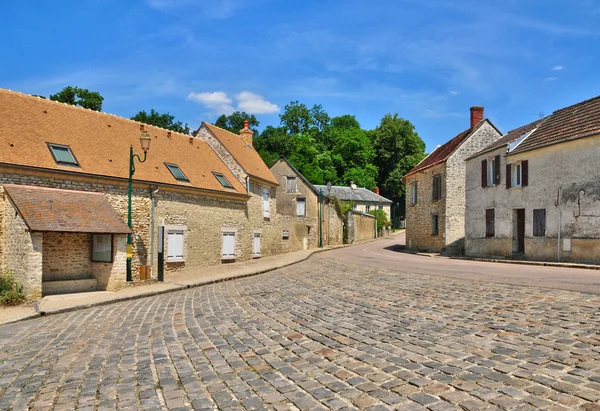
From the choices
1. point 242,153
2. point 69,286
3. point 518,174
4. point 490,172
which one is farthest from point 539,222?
point 69,286

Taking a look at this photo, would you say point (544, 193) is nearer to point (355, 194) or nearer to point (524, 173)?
point (524, 173)

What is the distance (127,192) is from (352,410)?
49.5ft

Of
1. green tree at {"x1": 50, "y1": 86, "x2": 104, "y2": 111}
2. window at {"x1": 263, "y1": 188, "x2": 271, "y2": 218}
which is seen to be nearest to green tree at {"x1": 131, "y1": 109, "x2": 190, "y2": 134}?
green tree at {"x1": 50, "y1": 86, "x2": 104, "y2": 111}

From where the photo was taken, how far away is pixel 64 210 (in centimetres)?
1414

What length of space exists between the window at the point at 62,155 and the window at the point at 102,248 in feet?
8.53

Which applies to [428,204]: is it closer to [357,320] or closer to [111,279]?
[111,279]

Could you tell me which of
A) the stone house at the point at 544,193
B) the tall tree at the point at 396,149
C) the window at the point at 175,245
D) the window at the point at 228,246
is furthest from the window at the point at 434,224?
the tall tree at the point at 396,149

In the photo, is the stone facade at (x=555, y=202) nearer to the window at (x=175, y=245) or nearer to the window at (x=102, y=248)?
the window at (x=175, y=245)

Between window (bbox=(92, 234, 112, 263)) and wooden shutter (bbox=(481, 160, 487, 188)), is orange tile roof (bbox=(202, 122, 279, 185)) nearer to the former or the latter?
window (bbox=(92, 234, 112, 263))

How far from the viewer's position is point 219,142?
26.1 meters

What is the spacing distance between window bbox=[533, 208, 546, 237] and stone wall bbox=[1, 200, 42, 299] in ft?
64.2

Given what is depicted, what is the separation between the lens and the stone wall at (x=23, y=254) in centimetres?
1266

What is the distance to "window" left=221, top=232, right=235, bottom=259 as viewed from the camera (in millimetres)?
23031

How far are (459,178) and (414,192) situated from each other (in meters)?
6.37
